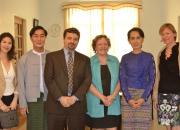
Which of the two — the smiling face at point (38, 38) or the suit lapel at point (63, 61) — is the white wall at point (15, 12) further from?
the suit lapel at point (63, 61)

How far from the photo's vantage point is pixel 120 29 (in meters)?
7.75

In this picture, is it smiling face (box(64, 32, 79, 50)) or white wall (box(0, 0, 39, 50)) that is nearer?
smiling face (box(64, 32, 79, 50))

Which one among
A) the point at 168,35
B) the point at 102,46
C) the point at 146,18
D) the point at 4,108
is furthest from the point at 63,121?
the point at 146,18

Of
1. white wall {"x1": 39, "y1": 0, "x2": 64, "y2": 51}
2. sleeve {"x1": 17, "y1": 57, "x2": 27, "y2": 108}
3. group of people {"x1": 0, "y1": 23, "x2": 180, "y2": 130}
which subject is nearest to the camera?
group of people {"x1": 0, "y1": 23, "x2": 180, "y2": 130}

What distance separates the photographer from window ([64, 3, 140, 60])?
25.2 feet

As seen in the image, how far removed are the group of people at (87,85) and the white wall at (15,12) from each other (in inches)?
100

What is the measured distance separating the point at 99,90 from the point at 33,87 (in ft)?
2.20

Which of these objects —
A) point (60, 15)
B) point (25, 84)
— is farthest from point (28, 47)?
point (25, 84)

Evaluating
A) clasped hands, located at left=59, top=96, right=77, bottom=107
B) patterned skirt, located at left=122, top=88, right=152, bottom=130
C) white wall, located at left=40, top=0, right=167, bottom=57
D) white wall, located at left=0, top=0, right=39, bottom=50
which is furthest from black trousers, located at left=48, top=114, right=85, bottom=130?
white wall, located at left=40, top=0, right=167, bottom=57

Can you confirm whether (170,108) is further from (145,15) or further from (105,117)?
(145,15)

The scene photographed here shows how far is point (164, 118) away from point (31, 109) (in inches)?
54.1

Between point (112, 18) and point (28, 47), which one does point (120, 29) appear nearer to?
point (112, 18)

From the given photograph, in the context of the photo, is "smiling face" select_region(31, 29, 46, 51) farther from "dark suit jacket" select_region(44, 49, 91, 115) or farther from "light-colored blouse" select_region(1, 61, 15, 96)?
"light-colored blouse" select_region(1, 61, 15, 96)

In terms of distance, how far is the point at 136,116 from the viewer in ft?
10.8
